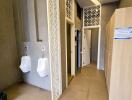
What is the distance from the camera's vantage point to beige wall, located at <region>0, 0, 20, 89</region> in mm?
3332

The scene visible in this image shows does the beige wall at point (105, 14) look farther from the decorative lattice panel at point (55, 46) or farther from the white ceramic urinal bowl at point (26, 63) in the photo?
the white ceramic urinal bowl at point (26, 63)

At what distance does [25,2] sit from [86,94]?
333 centimetres

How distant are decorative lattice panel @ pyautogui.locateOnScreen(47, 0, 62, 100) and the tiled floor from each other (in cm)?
43

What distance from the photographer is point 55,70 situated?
272cm

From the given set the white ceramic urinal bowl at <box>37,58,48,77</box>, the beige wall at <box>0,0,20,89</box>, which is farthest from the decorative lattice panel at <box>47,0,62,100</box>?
the beige wall at <box>0,0,20,89</box>

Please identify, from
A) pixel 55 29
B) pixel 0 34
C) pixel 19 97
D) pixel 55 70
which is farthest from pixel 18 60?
pixel 55 29

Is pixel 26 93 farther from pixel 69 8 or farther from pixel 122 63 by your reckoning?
pixel 69 8

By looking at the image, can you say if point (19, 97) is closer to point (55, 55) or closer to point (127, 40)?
point (55, 55)

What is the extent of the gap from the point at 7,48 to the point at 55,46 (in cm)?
185

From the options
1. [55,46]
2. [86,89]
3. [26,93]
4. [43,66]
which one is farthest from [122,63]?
[26,93]

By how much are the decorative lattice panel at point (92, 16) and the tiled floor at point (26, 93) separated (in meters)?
3.89

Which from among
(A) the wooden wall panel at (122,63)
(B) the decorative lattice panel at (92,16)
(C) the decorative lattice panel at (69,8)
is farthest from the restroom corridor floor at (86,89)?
(B) the decorative lattice panel at (92,16)

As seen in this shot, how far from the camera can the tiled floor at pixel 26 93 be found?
9.55ft

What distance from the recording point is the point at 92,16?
529cm
